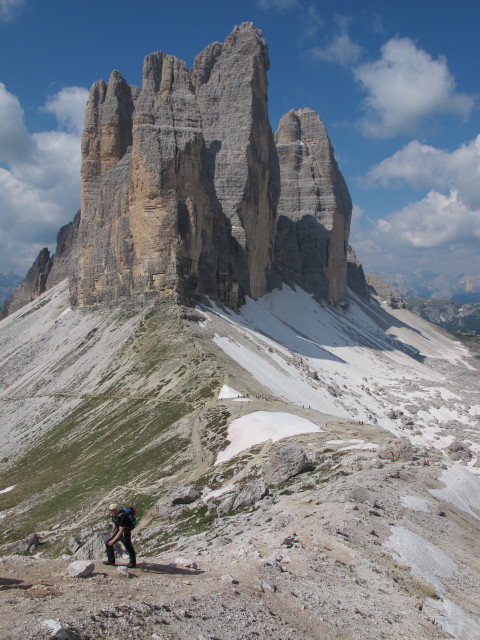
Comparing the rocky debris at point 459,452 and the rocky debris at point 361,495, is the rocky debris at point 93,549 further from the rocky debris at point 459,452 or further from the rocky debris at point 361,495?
the rocky debris at point 459,452

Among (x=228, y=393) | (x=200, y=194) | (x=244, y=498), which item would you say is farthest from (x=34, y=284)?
(x=244, y=498)

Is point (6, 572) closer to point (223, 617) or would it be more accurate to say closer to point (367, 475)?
point (223, 617)

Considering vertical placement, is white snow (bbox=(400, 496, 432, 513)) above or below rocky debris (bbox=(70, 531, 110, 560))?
above

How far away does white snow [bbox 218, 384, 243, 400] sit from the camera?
3591cm

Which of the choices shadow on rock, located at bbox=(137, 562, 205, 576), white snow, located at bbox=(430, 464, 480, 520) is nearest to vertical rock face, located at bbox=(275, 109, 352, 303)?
white snow, located at bbox=(430, 464, 480, 520)

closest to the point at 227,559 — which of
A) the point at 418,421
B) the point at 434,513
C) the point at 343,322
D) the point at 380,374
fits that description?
the point at 434,513

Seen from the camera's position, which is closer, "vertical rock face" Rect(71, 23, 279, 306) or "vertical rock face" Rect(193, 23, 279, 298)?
"vertical rock face" Rect(71, 23, 279, 306)

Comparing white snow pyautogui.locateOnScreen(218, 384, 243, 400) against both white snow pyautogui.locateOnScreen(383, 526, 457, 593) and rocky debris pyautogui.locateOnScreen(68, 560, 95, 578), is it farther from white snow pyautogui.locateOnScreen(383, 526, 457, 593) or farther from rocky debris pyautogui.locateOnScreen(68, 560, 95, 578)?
rocky debris pyautogui.locateOnScreen(68, 560, 95, 578)

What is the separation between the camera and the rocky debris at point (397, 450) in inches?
874

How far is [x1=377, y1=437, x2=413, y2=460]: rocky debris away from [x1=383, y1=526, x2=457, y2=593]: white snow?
7476 millimetres

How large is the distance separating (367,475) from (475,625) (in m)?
8.19

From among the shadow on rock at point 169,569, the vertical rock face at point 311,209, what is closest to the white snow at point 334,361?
the vertical rock face at point 311,209

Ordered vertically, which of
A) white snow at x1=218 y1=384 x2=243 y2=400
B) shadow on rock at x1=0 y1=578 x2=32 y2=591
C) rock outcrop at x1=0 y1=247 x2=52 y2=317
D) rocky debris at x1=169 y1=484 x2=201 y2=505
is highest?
rock outcrop at x1=0 y1=247 x2=52 y2=317

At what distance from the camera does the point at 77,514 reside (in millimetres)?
25062
